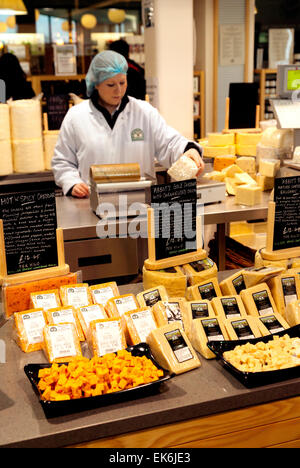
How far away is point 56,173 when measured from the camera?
11.8 feet

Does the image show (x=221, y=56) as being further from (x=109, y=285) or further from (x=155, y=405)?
(x=155, y=405)

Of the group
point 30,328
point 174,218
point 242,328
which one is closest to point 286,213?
point 174,218

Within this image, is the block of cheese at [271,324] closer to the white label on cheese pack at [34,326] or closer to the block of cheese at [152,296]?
the block of cheese at [152,296]

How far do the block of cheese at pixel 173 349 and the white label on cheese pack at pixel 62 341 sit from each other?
10.0 inches

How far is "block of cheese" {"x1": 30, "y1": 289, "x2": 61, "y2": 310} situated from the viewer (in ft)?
6.26

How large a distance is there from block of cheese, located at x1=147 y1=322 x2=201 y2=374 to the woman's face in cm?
215

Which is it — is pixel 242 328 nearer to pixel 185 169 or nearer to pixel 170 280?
pixel 170 280

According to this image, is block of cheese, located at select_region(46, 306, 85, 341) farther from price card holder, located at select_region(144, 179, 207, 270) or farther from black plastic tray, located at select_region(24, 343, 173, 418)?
price card holder, located at select_region(144, 179, 207, 270)

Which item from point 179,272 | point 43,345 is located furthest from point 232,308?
point 43,345

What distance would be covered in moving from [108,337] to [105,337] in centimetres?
1

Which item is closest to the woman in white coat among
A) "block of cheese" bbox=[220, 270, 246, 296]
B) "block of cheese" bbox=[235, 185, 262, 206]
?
"block of cheese" bbox=[235, 185, 262, 206]

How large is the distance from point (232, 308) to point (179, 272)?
30 centimetres

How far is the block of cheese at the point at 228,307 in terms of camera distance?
186 cm

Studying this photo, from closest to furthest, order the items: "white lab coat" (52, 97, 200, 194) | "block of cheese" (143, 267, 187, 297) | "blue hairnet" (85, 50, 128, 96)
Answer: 1. "block of cheese" (143, 267, 187, 297)
2. "blue hairnet" (85, 50, 128, 96)
3. "white lab coat" (52, 97, 200, 194)
